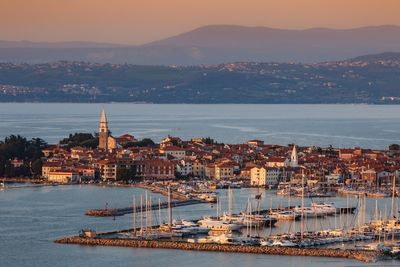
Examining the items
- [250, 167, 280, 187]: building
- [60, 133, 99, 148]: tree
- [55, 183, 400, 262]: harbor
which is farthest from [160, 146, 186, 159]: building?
[55, 183, 400, 262]: harbor

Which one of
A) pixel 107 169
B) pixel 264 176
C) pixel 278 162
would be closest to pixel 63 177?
pixel 107 169

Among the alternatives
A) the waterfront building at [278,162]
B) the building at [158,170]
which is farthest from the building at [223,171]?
the building at [158,170]

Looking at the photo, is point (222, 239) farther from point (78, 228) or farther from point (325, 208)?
point (325, 208)

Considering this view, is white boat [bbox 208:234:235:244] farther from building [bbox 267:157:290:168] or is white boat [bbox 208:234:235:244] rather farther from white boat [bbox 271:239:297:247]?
building [bbox 267:157:290:168]

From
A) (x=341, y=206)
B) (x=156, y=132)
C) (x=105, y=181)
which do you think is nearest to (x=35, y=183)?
(x=105, y=181)

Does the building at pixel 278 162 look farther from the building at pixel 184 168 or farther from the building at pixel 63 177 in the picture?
the building at pixel 63 177

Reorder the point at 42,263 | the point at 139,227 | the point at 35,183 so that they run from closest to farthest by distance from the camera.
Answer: the point at 42,263 < the point at 139,227 < the point at 35,183

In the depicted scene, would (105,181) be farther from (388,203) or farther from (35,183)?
(388,203)
